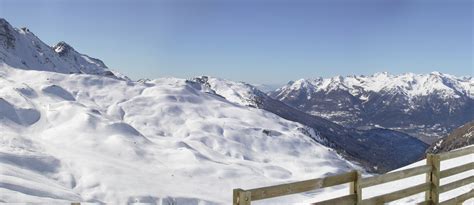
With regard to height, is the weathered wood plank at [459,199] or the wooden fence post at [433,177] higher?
the wooden fence post at [433,177]

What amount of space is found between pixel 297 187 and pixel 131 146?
3223 inches

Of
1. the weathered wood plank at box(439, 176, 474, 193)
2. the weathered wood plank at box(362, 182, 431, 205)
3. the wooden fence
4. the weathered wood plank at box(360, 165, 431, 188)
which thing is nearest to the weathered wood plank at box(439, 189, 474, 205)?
the wooden fence

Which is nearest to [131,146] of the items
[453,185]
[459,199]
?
[459,199]

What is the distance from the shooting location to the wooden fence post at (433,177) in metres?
13.1

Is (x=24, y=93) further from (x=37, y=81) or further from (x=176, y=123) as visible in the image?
(x=176, y=123)

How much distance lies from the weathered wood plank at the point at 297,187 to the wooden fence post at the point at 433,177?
349 cm

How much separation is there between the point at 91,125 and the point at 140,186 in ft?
140

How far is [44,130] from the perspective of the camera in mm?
97250

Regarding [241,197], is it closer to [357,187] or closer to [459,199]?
[357,187]

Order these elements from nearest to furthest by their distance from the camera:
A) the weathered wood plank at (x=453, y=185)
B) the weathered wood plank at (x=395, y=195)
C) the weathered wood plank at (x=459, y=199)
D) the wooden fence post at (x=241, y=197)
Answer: the wooden fence post at (x=241, y=197) < the weathered wood plank at (x=395, y=195) < the weathered wood plank at (x=453, y=185) < the weathered wood plank at (x=459, y=199)

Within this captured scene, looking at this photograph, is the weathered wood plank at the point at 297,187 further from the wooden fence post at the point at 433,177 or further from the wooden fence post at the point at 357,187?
the wooden fence post at the point at 433,177

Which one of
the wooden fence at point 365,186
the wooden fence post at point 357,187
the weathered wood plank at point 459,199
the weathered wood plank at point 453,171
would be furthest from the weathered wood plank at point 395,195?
the weathered wood plank at point 459,199

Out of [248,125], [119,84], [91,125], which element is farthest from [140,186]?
[119,84]

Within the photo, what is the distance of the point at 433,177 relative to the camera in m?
13.2
